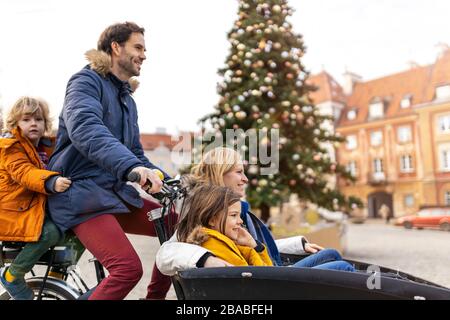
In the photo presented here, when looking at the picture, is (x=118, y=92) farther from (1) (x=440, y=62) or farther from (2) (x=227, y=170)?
(1) (x=440, y=62)

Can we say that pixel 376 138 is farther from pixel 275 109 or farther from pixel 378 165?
pixel 275 109

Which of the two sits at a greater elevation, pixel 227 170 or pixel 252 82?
pixel 252 82

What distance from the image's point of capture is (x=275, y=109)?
6133 mm

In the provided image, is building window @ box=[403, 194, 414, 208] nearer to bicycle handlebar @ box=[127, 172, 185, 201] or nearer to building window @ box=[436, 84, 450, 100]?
building window @ box=[436, 84, 450, 100]

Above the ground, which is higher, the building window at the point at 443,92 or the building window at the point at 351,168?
the building window at the point at 443,92

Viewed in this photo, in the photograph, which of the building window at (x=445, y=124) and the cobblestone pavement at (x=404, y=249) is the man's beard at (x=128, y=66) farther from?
the building window at (x=445, y=124)

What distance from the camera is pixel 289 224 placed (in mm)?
5547

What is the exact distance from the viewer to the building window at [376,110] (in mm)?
10844

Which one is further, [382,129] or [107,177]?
[382,129]

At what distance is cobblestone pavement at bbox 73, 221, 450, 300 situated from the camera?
176 inches

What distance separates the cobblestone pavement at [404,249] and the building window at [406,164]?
1195 mm

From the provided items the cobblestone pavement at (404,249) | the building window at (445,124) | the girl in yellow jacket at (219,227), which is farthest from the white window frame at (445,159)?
the girl in yellow jacket at (219,227)
